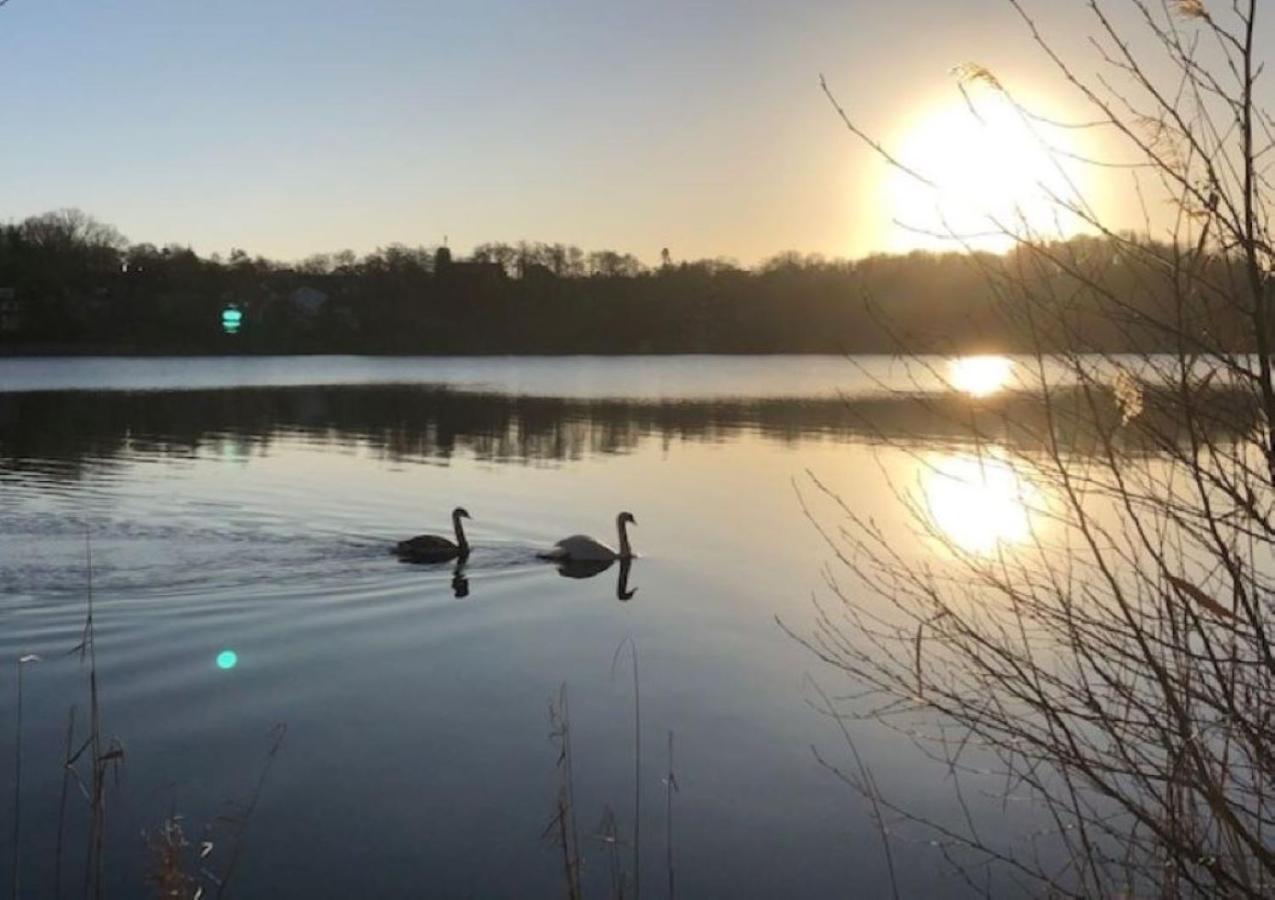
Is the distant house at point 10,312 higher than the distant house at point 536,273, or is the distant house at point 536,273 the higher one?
the distant house at point 536,273

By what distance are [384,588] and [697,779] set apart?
22.8ft

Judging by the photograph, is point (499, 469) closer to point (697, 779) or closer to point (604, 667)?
point (604, 667)

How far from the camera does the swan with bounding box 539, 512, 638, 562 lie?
15414 mm

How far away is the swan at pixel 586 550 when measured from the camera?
15.4 m

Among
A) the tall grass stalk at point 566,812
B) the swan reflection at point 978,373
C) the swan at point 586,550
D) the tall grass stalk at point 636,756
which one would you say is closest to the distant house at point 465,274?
the swan at point 586,550

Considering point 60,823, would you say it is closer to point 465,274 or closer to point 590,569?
point 590,569

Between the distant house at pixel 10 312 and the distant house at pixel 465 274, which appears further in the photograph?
the distant house at pixel 465 274

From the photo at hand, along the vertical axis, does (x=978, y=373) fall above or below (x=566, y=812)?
above

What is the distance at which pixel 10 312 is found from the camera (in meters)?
78.3

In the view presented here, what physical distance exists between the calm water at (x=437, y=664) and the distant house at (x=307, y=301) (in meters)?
77.0

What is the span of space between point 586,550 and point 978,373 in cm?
1167

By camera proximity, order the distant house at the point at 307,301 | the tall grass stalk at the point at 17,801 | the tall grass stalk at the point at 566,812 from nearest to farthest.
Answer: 1. the tall grass stalk at the point at 566,812
2. the tall grass stalk at the point at 17,801
3. the distant house at the point at 307,301

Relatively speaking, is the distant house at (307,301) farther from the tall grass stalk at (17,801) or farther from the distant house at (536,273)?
the tall grass stalk at (17,801)

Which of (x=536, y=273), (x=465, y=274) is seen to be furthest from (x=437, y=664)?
(x=536, y=273)
